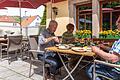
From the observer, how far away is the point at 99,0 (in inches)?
291

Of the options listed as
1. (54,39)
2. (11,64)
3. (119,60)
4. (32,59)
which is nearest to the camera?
(119,60)

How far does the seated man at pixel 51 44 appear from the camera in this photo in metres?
4.38

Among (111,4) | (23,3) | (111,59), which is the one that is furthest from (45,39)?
(23,3)

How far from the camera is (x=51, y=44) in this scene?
15.5 feet

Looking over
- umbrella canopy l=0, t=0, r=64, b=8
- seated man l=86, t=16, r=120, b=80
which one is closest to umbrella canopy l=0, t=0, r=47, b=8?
umbrella canopy l=0, t=0, r=64, b=8

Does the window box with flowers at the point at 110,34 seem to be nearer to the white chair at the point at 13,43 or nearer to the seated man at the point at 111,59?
the white chair at the point at 13,43

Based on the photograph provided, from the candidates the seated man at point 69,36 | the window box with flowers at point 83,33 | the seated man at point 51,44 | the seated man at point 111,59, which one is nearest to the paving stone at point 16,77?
the seated man at point 51,44

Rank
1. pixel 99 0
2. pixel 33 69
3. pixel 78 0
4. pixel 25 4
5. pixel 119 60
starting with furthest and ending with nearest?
1. pixel 25 4
2. pixel 78 0
3. pixel 99 0
4. pixel 33 69
5. pixel 119 60

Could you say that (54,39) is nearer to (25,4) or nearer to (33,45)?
(33,45)

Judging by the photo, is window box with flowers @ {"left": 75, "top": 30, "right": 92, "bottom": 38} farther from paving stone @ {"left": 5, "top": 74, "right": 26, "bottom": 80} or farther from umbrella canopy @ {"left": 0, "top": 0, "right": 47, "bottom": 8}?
paving stone @ {"left": 5, "top": 74, "right": 26, "bottom": 80}

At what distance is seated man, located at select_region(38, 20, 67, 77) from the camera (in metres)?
4.38

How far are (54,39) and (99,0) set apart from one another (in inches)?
138

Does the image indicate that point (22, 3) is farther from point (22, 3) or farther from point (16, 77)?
point (16, 77)

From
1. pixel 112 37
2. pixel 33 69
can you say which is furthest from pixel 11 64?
pixel 112 37
